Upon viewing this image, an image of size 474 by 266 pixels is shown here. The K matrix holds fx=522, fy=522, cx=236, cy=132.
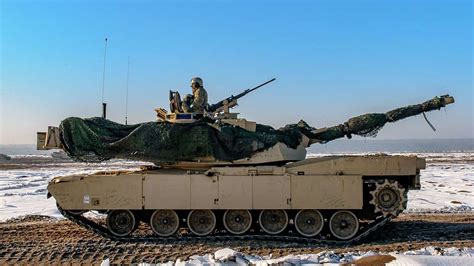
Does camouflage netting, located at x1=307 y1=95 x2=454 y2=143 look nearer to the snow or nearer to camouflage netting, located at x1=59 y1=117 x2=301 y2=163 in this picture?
camouflage netting, located at x1=59 y1=117 x2=301 y2=163

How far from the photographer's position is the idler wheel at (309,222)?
12970mm

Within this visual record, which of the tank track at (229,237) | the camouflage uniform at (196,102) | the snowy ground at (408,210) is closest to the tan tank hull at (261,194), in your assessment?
the tank track at (229,237)

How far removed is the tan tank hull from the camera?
12.8 meters

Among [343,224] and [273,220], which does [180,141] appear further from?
[343,224]

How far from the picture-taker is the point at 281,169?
12961mm

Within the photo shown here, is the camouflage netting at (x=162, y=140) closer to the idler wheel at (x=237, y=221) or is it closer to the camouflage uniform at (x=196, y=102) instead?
the camouflage uniform at (x=196, y=102)

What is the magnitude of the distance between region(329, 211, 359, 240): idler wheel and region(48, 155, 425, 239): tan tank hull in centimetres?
2

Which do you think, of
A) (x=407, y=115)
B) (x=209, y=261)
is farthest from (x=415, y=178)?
(x=209, y=261)

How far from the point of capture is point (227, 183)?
1297 centimetres

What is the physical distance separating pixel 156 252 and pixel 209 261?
7.71 ft

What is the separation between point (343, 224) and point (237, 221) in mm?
2661

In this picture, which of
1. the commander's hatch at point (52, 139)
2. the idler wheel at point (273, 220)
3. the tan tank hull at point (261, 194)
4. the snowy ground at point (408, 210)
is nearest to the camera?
the snowy ground at point (408, 210)

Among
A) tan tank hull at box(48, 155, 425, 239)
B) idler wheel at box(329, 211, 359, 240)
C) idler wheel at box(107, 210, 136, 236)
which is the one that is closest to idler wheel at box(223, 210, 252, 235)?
tan tank hull at box(48, 155, 425, 239)

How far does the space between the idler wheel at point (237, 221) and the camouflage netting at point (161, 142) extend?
1.38m
